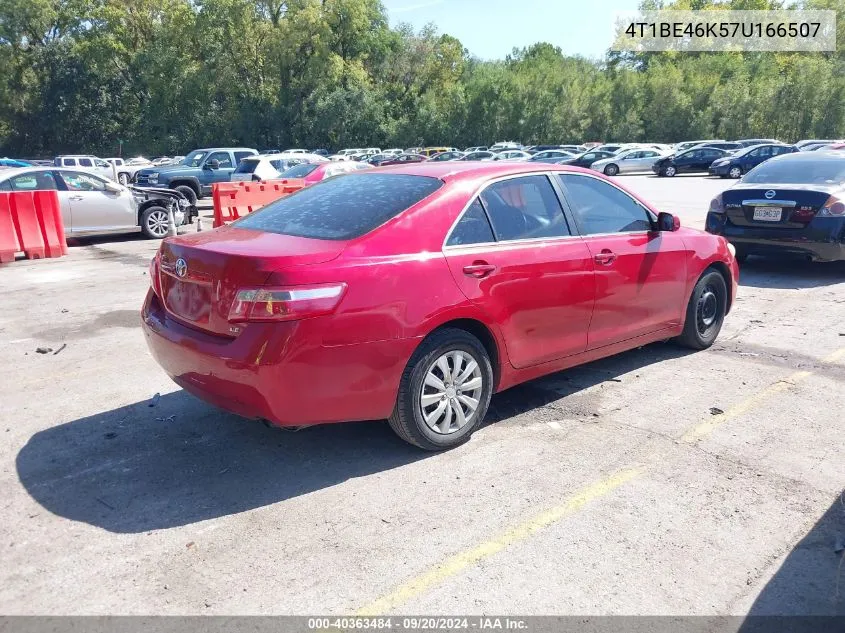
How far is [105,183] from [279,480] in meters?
11.8

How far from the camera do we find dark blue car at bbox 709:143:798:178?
34.0 meters

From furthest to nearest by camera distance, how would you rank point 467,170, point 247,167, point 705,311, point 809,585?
point 247,167
point 705,311
point 467,170
point 809,585

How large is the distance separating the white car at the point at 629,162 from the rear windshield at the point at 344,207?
35.2 meters

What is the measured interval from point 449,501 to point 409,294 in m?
1.12

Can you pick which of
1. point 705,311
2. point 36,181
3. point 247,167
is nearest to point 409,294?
point 705,311

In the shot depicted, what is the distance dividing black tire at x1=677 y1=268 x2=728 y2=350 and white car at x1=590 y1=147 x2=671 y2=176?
Result: 33.2 metres

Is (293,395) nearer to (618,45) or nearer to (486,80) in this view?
(486,80)

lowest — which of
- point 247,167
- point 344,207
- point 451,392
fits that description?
point 451,392

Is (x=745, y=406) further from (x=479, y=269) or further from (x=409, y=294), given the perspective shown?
(x=409, y=294)

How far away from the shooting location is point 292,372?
370cm

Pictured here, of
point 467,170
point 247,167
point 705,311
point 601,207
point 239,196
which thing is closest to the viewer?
point 467,170

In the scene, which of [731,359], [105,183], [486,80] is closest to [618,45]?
[486,80]

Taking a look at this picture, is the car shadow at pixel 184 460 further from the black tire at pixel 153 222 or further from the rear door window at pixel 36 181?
the black tire at pixel 153 222

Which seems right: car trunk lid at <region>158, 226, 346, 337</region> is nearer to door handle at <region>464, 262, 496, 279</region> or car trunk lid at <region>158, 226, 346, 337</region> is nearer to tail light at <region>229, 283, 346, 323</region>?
tail light at <region>229, 283, 346, 323</region>
